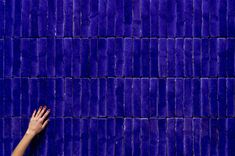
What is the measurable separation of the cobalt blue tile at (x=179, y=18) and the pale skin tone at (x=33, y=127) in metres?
1.36

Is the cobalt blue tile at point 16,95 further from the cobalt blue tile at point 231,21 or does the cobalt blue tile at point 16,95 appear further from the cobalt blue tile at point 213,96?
the cobalt blue tile at point 231,21

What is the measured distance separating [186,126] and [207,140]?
0.23 meters

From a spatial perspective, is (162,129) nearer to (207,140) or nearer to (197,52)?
(207,140)

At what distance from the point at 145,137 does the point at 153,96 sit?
0.37 metres

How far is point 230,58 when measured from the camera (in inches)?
143

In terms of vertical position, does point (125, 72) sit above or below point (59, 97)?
above

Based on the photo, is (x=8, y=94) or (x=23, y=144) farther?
(x=8, y=94)

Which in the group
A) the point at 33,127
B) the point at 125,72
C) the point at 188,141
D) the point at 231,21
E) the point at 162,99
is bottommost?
the point at 188,141

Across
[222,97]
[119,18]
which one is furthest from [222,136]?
[119,18]

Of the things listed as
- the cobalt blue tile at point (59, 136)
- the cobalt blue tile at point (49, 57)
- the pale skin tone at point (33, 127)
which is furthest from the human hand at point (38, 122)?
the cobalt blue tile at point (49, 57)

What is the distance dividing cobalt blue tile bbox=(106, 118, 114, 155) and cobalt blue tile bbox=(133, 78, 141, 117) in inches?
8.7

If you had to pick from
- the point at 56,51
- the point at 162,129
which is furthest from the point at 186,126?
the point at 56,51

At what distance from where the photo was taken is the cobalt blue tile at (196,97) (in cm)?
364

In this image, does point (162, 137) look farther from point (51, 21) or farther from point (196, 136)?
point (51, 21)
